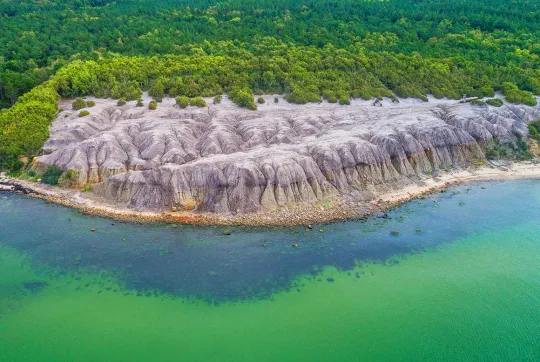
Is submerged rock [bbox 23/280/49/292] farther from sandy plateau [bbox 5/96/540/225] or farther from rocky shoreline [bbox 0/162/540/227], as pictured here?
sandy plateau [bbox 5/96/540/225]

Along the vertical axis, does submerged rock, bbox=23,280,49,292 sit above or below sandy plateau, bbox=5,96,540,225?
below

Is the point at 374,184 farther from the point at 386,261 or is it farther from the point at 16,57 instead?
the point at 16,57

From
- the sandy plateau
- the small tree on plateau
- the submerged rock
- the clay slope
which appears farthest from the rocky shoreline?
the small tree on plateau

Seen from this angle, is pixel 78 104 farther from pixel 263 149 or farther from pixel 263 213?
pixel 263 213


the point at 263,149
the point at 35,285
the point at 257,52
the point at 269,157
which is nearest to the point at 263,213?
the point at 269,157

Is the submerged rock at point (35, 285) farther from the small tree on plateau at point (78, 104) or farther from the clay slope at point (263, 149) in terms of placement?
the small tree on plateau at point (78, 104)

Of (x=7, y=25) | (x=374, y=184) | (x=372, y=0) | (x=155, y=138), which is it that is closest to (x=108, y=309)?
(x=155, y=138)
